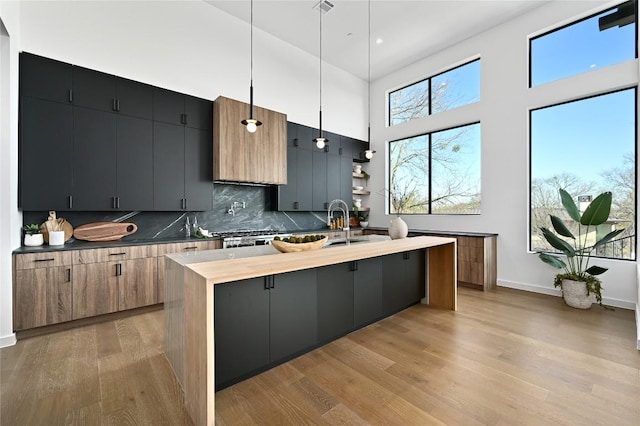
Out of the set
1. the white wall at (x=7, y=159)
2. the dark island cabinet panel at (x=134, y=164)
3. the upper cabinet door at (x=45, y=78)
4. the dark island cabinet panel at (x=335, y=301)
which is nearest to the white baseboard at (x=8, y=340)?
the white wall at (x=7, y=159)

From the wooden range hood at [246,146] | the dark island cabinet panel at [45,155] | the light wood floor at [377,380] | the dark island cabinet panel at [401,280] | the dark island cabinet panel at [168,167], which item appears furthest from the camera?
the wooden range hood at [246,146]

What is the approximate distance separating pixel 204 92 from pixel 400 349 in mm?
4202

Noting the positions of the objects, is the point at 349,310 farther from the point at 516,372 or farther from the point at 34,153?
the point at 34,153

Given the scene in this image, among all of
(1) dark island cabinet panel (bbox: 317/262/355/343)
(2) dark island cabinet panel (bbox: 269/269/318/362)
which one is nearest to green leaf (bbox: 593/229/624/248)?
(1) dark island cabinet panel (bbox: 317/262/355/343)

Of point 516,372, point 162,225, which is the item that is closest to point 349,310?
point 516,372

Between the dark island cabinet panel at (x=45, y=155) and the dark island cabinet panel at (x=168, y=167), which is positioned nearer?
the dark island cabinet panel at (x=45, y=155)

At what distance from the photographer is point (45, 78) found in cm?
293

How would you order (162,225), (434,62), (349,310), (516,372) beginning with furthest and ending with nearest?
(434,62) → (162,225) → (349,310) → (516,372)

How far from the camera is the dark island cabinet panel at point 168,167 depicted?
11.9 feet

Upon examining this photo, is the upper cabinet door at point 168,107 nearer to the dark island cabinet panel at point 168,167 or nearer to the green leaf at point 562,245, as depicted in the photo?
the dark island cabinet panel at point 168,167

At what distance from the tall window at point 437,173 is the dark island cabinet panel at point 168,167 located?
4.19 m

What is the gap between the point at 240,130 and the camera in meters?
4.10

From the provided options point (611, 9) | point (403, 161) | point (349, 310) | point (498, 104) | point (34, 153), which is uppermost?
point (611, 9)

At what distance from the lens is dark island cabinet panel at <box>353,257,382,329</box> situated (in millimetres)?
2709
